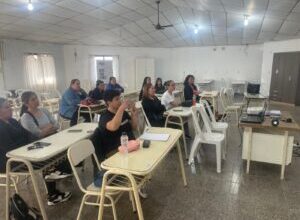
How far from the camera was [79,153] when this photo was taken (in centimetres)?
190

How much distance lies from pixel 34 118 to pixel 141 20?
559cm

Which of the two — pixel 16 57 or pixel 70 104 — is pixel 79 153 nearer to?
pixel 70 104

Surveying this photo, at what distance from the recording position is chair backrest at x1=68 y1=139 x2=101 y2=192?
1818 mm

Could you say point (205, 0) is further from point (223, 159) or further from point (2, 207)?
point (2, 207)

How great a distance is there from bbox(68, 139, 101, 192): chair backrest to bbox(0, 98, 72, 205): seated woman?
28.7 inches

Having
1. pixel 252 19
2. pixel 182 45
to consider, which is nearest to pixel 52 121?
pixel 252 19

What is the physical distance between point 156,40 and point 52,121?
7807mm

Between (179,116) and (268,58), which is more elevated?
(268,58)

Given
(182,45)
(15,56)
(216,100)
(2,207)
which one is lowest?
(2,207)

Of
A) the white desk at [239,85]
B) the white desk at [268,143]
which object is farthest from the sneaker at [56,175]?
the white desk at [239,85]

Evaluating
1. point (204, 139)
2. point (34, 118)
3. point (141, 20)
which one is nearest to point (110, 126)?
point (34, 118)

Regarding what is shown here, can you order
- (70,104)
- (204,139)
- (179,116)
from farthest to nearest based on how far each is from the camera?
(70,104), (179,116), (204,139)

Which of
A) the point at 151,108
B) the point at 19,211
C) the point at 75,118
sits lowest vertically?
the point at 19,211

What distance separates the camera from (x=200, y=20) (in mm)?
7324
